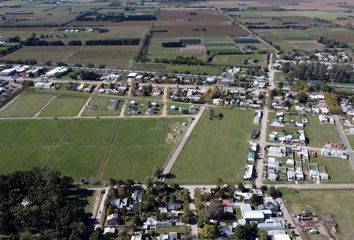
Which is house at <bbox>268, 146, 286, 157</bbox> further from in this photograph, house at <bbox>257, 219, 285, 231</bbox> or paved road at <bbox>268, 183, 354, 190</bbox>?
house at <bbox>257, 219, 285, 231</bbox>

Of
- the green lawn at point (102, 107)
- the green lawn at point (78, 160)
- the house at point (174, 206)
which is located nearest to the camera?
the house at point (174, 206)

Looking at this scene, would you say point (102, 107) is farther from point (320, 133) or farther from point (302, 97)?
point (320, 133)

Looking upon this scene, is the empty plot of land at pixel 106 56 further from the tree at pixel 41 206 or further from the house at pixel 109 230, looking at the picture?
the house at pixel 109 230

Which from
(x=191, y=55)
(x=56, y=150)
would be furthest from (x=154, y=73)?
(x=56, y=150)

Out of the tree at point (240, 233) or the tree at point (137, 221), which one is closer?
the tree at point (240, 233)

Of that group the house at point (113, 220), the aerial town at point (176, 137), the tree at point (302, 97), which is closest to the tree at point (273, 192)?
the aerial town at point (176, 137)

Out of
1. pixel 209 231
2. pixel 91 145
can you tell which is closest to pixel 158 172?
pixel 209 231
